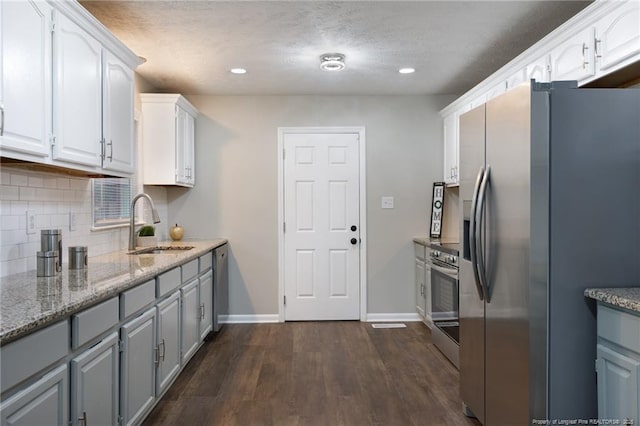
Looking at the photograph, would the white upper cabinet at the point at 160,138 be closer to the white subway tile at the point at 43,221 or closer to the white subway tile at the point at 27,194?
the white subway tile at the point at 43,221

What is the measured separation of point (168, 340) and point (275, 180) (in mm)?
2386

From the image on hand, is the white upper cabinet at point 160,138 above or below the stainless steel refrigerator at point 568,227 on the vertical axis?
above

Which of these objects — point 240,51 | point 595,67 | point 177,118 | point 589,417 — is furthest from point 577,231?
point 177,118

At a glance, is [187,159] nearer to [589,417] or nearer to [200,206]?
[200,206]

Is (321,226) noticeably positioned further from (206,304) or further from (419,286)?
(206,304)

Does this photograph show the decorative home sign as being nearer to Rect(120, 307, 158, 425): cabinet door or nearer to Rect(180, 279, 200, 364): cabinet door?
Rect(180, 279, 200, 364): cabinet door

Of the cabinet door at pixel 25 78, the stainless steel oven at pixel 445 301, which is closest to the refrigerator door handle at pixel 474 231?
the stainless steel oven at pixel 445 301

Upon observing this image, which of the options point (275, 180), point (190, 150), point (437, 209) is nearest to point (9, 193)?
point (190, 150)

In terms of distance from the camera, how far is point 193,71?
12.9ft

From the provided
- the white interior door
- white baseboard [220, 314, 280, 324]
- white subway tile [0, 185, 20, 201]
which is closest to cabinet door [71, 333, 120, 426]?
white subway tile [0, 185, 20, 201]

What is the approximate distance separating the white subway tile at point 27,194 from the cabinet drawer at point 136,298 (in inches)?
31.5

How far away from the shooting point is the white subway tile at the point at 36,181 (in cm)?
244

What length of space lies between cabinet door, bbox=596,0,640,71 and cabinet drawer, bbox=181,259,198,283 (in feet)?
9.44

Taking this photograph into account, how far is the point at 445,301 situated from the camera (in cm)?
367
